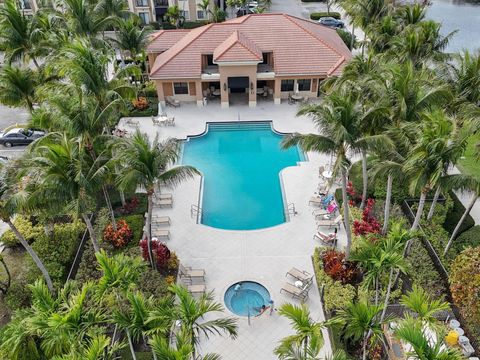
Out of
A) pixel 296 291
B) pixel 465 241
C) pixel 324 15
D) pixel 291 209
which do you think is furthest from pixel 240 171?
pixel 324 15

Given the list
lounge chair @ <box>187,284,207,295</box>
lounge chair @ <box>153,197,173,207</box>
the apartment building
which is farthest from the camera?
the apartment building

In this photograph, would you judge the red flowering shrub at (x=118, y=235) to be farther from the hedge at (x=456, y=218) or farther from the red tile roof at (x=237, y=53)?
the hedge at (x=456, y=218)

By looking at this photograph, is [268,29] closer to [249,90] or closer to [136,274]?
[249,90]

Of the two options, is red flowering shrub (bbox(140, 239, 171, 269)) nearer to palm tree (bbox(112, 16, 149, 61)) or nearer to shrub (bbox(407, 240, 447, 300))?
shrub (bbox(407, 240, 447, 300))

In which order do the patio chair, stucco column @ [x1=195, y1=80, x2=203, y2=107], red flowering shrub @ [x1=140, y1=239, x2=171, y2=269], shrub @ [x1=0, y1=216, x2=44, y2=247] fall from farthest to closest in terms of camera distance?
stucco column @ [x1=195, y1=80, x2=203, y2=107] → shrub @ [x1=0, y1=216, x2=44, y2=247] → the patio chair → red flowering shrub @ [x1=140, y1=239, x2=171, y2=269]

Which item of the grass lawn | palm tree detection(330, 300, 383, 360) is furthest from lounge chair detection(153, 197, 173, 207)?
the grass lawn

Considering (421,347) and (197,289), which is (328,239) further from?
(421,347)

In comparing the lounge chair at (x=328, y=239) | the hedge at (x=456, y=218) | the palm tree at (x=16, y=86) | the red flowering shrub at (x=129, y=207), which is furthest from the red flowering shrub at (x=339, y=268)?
the palm tree at (x=16, y=86)
